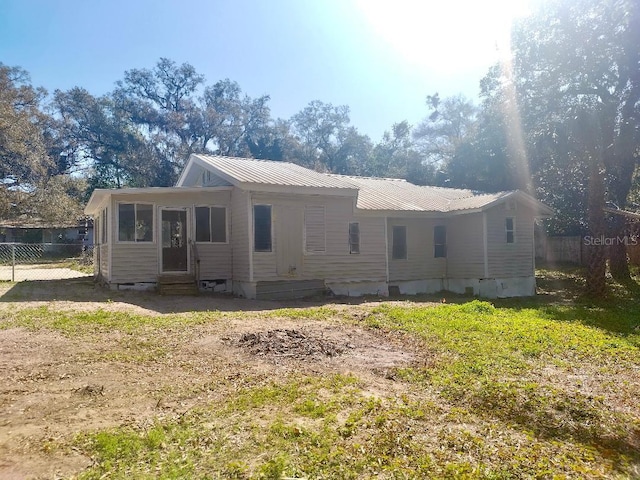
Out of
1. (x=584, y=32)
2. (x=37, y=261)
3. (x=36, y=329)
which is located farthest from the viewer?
(x=37, y=261)

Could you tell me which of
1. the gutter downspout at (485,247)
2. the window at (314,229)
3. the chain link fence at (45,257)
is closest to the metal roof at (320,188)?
the window at (314,229)

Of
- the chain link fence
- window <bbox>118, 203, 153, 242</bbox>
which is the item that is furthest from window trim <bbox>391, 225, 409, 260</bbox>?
the chain link fence

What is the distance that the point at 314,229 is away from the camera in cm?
1415

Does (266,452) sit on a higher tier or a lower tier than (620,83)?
lower

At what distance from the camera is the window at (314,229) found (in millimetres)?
14039

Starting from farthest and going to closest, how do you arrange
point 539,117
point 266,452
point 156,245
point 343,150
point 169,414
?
point 343,150 < point 539,117 < point 156,245 < point 169,414 < point 266,452

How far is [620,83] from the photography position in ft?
56.1

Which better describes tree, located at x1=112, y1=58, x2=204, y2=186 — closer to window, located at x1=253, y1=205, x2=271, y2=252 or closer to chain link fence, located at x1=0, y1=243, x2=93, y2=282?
chain link fence, located at x1=0, y1=243, x2=93, y2=282

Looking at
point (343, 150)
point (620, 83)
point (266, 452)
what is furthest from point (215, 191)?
point (343, 150)

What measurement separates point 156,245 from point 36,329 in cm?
561

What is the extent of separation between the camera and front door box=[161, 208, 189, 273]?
547 inches

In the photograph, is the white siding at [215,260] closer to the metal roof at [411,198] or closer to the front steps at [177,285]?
the front steps at [177,285]

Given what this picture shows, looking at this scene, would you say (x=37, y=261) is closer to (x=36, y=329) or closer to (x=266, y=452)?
(x=36, y=329)

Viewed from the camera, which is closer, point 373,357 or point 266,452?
point 266,452
